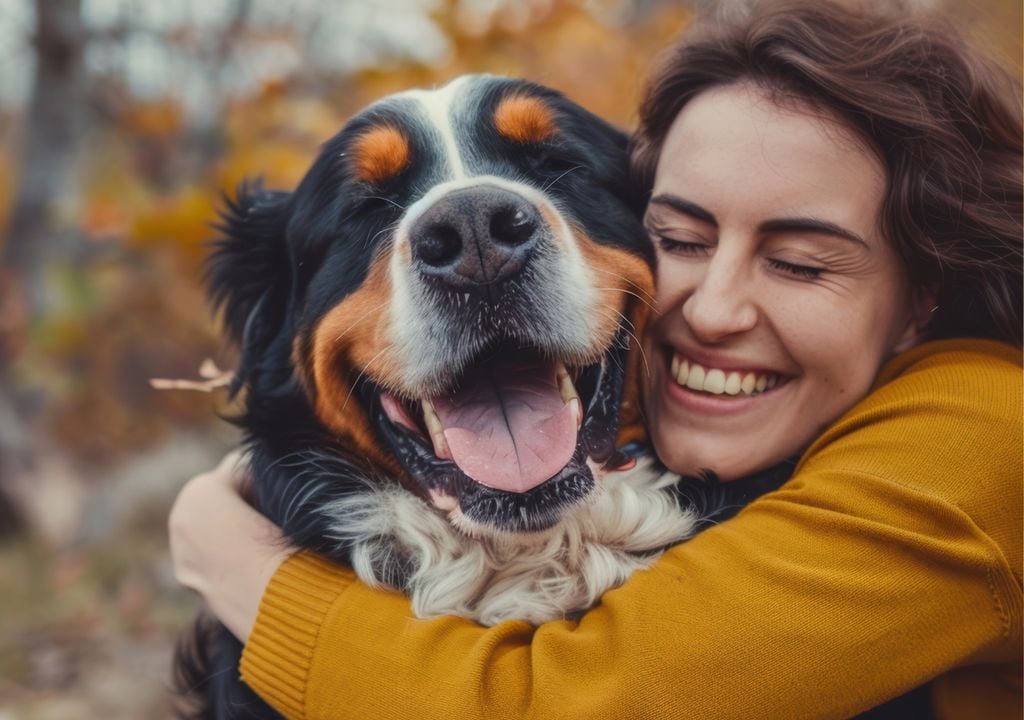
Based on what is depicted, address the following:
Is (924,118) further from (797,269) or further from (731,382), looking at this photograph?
(731,382)

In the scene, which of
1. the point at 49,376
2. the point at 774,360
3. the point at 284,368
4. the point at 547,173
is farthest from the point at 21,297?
the point at 774,360

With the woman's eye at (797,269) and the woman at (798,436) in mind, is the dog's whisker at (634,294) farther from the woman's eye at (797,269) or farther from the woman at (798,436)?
the woman's eye at (797,269)

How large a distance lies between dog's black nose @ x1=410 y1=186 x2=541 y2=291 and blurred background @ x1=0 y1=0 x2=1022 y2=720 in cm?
303

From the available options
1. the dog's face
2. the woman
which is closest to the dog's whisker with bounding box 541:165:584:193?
the dog's face

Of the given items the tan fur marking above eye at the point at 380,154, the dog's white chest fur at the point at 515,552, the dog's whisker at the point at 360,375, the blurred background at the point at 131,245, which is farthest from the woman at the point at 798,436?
the blurred background at the point at 131,245

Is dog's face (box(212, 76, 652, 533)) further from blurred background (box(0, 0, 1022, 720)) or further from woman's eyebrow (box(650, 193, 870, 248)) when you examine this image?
blurred background (box(0, 0, 1022, 720))

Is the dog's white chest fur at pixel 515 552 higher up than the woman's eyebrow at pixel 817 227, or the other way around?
the woman's eyebrow at pixel 817 227

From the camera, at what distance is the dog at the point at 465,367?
1986 millimetres

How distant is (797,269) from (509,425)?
0.68 m

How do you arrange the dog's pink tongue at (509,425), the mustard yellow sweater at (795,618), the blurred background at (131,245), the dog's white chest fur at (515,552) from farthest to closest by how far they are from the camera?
the blurred background at (131,245), the dog's white chest fur at (515,552), the dog's pink tongue at (509,425), the mustard yellow sweater at (795,618)

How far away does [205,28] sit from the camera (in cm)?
824

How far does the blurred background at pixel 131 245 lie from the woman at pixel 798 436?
2675mm

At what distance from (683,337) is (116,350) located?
5490 millimetres

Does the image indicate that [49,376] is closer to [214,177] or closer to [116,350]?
[116,350]
